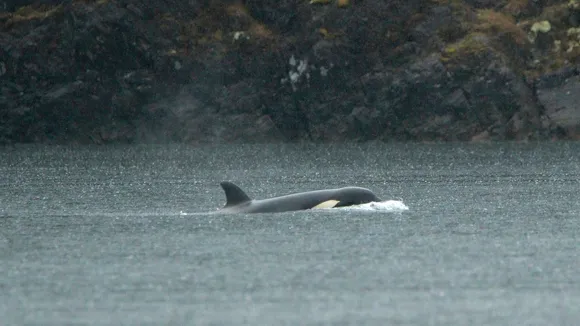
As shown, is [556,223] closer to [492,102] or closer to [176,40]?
[492,102]

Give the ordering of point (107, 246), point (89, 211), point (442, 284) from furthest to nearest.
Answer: point (89, 211) → point (107, 246) → point (442, 284)

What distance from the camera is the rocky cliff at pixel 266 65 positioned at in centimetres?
11975

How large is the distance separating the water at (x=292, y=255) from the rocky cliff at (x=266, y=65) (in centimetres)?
5542

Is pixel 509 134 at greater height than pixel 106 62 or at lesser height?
lesser

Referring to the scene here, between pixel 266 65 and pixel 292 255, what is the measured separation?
305 ft

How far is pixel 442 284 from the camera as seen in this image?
93.2ft

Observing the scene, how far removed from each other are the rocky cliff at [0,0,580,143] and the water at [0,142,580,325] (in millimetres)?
55424

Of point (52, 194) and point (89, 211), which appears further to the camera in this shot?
point (52, 194)

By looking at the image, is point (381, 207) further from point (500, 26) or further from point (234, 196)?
point (500, 26)

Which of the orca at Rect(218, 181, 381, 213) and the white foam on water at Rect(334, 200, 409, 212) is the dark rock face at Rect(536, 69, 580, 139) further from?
the orca at Rect(218, 181, 381, 213)

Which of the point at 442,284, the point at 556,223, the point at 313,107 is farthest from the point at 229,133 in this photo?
the point at 442,284

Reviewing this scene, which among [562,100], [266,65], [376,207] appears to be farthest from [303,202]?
[266,65]

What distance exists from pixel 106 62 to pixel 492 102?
1513 inches

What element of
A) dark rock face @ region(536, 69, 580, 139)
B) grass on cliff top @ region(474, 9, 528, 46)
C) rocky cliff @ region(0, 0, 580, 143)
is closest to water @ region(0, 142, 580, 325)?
dark rock face @ region(536, 69, 580, 139)
